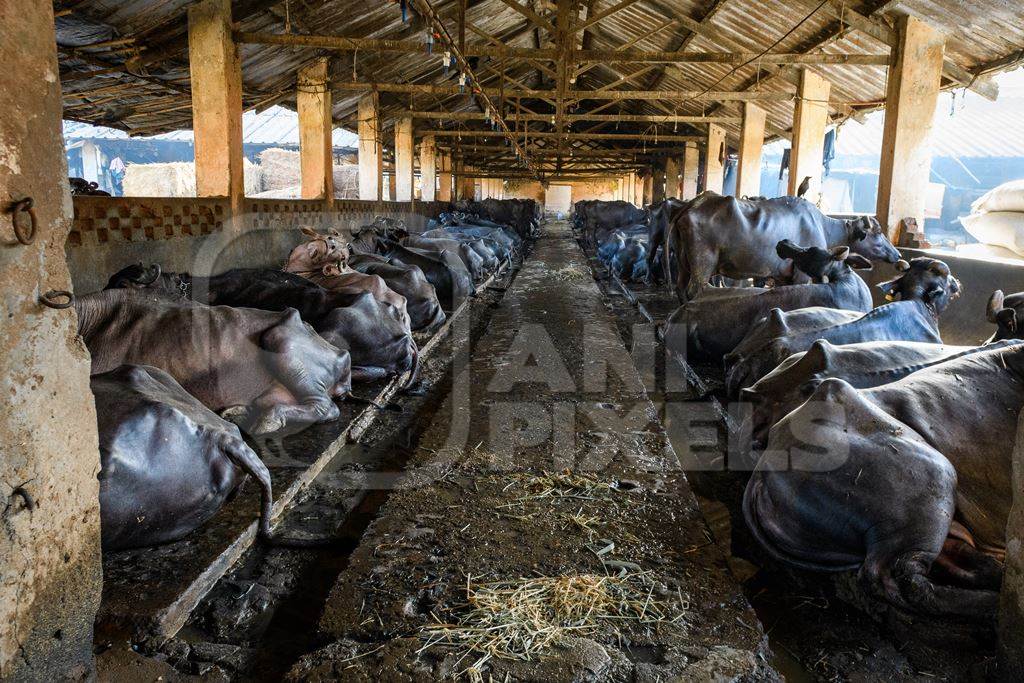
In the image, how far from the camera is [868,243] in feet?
31.2

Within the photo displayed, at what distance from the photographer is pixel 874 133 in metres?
29.1

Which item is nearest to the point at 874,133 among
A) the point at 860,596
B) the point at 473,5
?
the point at 473,5

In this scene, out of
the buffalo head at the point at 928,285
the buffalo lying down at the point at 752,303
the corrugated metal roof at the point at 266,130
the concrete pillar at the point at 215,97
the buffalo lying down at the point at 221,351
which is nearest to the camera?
the buffalo lying down at the point at 221,351

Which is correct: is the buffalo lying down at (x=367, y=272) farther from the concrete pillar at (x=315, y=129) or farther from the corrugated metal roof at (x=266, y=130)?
the corrugated metal roof at (x=266, y=130)

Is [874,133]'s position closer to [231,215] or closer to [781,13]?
[781,13]

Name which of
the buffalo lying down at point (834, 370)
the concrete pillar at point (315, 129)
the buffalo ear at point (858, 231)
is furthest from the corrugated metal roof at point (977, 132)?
the buffalo lying down at point (834, 370)

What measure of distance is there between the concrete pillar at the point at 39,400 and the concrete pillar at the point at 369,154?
57.5 feet

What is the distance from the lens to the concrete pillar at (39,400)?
1935mm

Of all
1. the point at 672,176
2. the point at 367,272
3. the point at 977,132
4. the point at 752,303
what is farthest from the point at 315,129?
the point at 977,132

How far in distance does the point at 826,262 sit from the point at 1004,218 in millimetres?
8024

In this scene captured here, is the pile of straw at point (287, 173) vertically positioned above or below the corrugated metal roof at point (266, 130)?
below

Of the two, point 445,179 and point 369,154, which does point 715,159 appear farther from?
point 445,179

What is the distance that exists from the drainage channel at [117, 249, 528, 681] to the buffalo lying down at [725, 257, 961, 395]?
2.63 meters

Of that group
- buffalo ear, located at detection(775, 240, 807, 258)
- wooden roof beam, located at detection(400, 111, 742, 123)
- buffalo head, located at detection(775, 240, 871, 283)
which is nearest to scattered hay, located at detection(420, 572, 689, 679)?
buffalo head, located at detection(775, 240, 871, 283)
